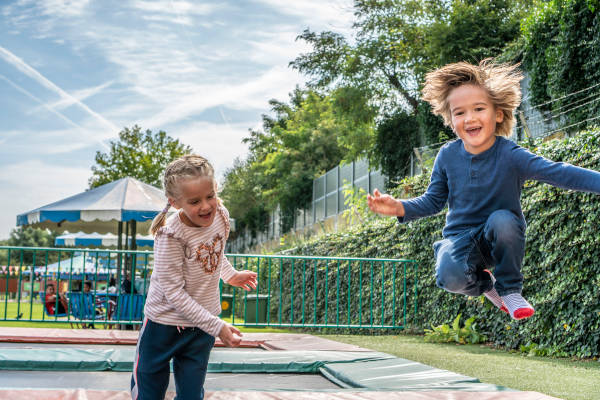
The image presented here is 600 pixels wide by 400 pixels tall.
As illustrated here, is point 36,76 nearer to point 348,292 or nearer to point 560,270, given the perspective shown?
point 348,292

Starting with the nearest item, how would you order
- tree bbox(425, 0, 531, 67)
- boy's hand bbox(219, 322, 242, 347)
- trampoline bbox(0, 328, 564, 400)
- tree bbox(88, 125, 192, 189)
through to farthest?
boy's hand bbox(219, 322, 242, 347) < trampoline bbox(0, 328, 564, 400) < tree bbox(425, 0, 531, 67) < tree bbox(88, 125, 192, 189)

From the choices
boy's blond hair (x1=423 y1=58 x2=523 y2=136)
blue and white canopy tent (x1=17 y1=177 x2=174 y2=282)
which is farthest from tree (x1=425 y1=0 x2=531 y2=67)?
boy's blond hair (x1=423 y1=58 x2=523 y2=136)

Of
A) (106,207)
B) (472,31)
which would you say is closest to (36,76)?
(472,31)

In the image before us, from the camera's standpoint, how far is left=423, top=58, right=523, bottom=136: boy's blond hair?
6.84ft

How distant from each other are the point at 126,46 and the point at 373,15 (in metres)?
8.29

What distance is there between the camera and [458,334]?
22.1 ft

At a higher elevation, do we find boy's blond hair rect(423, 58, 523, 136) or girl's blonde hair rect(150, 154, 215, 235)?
boy's blond hair rect(423, 58, 523, 136)

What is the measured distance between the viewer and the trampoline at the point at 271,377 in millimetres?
3041

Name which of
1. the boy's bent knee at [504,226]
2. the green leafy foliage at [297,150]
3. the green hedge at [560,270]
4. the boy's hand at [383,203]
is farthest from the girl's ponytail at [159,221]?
the green leafy foliage at [297,150]

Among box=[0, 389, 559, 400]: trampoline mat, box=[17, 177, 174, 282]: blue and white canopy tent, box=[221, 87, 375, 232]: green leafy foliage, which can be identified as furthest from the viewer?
box=[221, 87, 375, 232]: green leafy foliage

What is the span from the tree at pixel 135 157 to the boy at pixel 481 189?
23.7m

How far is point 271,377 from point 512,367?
2.02 meters

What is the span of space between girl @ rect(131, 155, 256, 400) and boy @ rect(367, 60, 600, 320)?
2.29 ft

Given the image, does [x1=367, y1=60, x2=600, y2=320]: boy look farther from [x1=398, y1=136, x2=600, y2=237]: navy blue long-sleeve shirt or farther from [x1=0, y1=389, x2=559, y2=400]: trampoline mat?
[x1=0, y1=389, x2=559, y2=400]: trampoline mat
